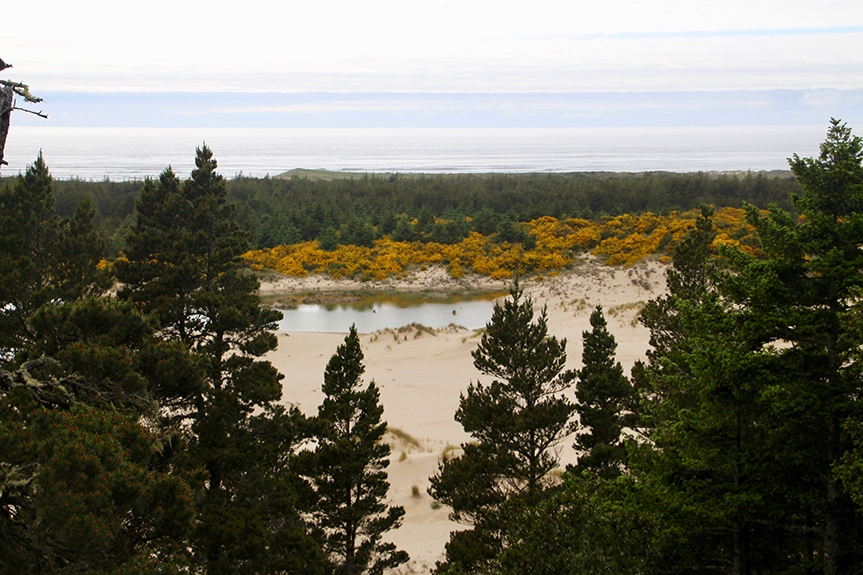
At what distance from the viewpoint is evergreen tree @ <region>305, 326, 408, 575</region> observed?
1021cm

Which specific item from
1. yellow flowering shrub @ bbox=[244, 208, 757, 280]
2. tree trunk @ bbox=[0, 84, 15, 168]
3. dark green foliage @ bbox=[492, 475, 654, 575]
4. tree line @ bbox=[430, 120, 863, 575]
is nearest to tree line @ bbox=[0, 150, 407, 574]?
tree trunk @ bbox=[0, 84, 15, 168]

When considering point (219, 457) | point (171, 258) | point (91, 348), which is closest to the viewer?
point (91, 348)

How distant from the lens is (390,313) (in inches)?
1555

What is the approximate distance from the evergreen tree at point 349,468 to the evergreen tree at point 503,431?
1.32 meters

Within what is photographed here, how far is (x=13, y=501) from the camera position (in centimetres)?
468

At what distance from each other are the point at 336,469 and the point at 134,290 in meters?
7.21

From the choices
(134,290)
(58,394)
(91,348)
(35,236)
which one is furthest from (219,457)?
(35,236)

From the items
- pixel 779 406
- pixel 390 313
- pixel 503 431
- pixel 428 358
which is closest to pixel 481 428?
pixel 503 431

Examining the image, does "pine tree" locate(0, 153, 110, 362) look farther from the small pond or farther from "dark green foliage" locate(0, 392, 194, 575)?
the small pond

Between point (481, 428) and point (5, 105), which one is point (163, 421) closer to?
point (5, 105)

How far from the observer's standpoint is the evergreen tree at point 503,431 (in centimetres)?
1041

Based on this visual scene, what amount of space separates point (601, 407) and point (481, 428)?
243cm

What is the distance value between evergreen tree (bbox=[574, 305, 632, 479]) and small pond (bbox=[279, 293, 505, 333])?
68.3ft

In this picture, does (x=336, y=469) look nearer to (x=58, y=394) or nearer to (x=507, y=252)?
(x=58, y=394)
